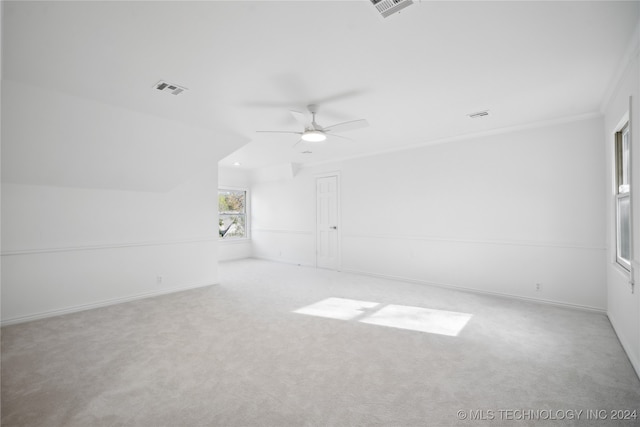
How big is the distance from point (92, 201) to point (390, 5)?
453 centimetres

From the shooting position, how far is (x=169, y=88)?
299cm

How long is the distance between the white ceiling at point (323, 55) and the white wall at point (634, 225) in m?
0.19

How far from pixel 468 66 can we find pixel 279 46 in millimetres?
1677

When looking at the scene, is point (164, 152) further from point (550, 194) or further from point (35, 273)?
point (550, 194)

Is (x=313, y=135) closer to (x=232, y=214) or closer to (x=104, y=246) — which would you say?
(x=104, y=246)

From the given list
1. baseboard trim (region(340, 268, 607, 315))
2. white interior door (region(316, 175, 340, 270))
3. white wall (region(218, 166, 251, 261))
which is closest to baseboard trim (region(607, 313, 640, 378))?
baseboard trim (region(340, 268, 607, 315))

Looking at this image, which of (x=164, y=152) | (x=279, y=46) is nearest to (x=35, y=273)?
(x=164, y=152)

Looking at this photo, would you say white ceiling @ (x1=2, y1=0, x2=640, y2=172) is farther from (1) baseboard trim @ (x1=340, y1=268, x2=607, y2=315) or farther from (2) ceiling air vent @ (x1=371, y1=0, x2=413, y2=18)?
(1) baseboard trim @ (x1=340, y1=268, x2=607, y2=315)

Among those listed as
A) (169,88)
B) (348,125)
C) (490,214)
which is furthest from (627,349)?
(169,88)

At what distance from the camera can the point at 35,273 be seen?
3740 mm

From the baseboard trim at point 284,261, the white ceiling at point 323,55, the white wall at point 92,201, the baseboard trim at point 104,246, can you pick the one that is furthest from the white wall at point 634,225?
the baseboard trim at point 104,246

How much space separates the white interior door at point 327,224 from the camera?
6.80 meters

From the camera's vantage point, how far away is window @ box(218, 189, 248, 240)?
27.5 ft

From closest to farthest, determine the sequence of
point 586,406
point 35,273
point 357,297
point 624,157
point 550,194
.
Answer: point 586,406
point 624,157
point 35,273
point 550,194
point 357,297
